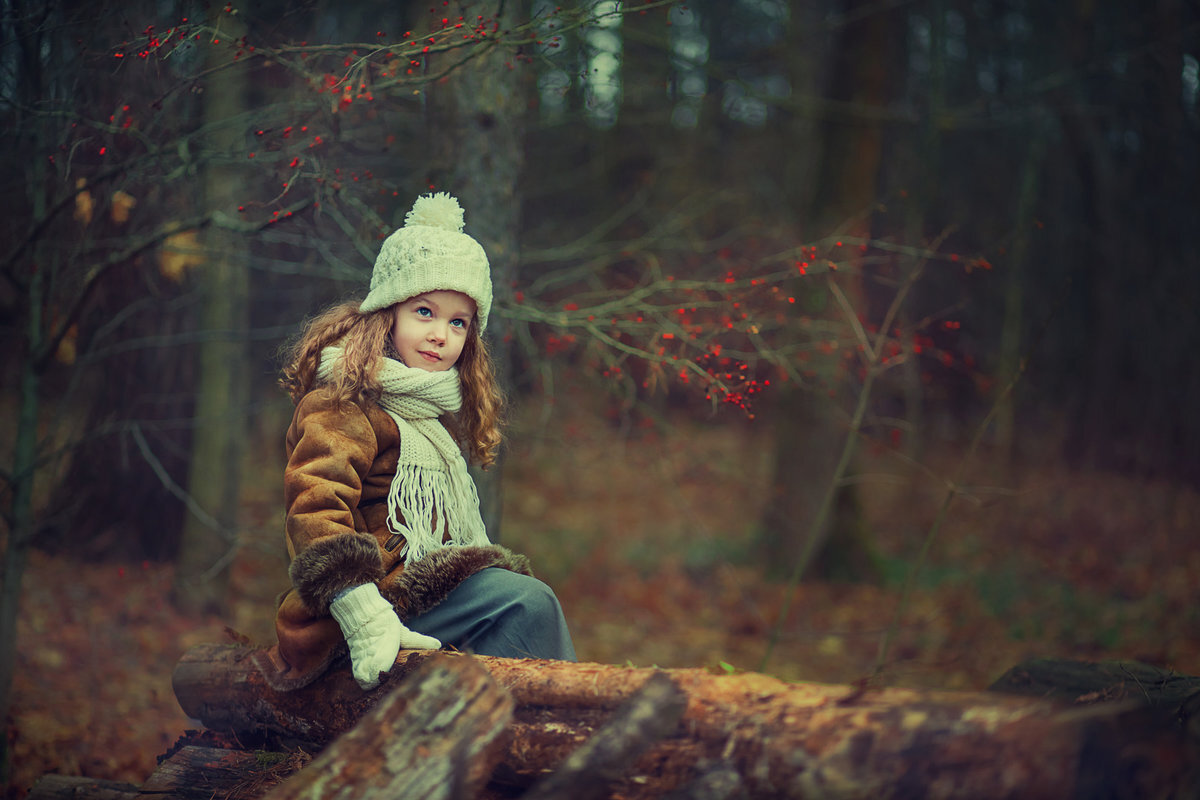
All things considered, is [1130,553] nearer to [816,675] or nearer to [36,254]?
[816,675]

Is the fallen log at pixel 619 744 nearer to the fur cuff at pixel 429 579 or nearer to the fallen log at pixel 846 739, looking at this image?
the fallen log at pixel 846 739

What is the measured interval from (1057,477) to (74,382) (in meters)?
11.7

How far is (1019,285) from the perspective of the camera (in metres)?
11.8

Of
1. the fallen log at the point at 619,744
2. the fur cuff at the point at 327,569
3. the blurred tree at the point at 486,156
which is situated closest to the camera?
the fallen log at the point at 619,744

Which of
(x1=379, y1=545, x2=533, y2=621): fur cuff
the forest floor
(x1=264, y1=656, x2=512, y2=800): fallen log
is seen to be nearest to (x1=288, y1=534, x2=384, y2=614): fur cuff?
(x1=379, y1=545, x2=533, y2=621): fur cuff

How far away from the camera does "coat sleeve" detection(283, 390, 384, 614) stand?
2.72 meters

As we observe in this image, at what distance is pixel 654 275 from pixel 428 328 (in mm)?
1789

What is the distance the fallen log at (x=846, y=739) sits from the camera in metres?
1.91

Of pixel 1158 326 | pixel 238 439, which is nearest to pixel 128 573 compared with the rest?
pixel 238 439

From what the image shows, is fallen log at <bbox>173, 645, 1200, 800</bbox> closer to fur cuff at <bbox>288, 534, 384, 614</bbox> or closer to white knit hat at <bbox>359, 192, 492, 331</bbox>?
fur cuff at <bbox>288, 534, 384, 614</bbox>

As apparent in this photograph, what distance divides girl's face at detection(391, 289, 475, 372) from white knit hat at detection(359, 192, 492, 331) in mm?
53

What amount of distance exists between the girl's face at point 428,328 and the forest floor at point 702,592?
152 cm

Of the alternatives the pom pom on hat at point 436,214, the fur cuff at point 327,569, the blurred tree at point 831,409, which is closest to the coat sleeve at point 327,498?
the fur cuff at point 327,569

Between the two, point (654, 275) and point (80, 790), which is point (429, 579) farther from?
point (654, 275)
